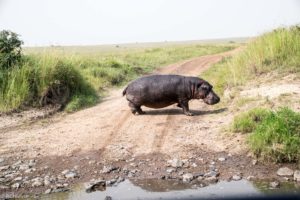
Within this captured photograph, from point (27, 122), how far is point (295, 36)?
6.92 m

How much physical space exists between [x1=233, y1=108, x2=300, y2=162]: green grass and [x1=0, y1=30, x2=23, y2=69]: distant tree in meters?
6.67


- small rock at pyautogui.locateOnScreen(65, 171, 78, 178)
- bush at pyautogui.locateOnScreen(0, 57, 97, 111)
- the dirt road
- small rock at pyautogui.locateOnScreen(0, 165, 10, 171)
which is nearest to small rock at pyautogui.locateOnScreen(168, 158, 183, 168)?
the dirt road

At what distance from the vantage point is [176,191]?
20.2 feet

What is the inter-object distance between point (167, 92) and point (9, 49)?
15.0 feet

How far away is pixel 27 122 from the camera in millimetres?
10438

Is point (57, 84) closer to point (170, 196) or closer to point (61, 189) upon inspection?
point (61, 189)

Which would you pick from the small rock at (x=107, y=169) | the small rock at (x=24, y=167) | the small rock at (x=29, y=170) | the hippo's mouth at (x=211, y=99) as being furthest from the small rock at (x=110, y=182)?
the hippo's mouth at (x=211, y=99)

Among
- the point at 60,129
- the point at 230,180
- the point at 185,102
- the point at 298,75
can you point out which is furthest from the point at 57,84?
the point at 230,180

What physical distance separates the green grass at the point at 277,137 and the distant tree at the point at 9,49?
6672 millimetres

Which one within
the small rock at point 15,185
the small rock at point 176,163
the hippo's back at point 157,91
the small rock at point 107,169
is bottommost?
the small rock at point 15,185

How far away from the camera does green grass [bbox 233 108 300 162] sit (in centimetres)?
680

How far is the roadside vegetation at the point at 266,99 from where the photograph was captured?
6.93 meters

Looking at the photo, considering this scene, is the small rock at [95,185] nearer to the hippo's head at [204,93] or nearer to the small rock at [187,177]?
the small rock at [187,177]

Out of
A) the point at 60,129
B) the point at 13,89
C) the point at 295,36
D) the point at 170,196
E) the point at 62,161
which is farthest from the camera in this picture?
the point at 295,36
